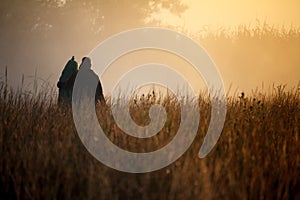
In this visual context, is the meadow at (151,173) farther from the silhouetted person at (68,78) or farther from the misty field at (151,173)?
the silhouetted person at (68,78)

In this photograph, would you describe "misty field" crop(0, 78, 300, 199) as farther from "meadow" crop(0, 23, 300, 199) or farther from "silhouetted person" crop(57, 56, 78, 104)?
"silhouetted person" crop(57, 56, 78, 104)

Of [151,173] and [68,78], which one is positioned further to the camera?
[68,78]

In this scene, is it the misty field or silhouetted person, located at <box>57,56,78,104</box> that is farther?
silhouetted person, located at <box>57,56,78,104</box>

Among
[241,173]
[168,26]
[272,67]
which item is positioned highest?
[168,26]

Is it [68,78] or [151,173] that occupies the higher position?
[68,78]

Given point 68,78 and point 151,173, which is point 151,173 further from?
point 68,78

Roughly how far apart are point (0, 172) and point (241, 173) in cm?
183

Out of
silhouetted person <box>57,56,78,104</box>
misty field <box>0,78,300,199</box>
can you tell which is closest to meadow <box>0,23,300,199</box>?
misty field <box>0,78,300,199</box>

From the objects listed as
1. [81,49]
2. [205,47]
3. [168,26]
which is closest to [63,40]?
[81,49]

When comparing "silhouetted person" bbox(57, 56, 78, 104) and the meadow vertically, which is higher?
"silhouetted person" bbox(57, 56, 78, 104)

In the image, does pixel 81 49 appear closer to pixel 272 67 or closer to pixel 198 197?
pixel 272 67

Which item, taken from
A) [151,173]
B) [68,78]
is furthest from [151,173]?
[68,78]

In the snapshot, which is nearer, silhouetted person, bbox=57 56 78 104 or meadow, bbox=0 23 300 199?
meadow, bbox=0 23 300 199

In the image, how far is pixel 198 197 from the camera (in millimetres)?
2967
